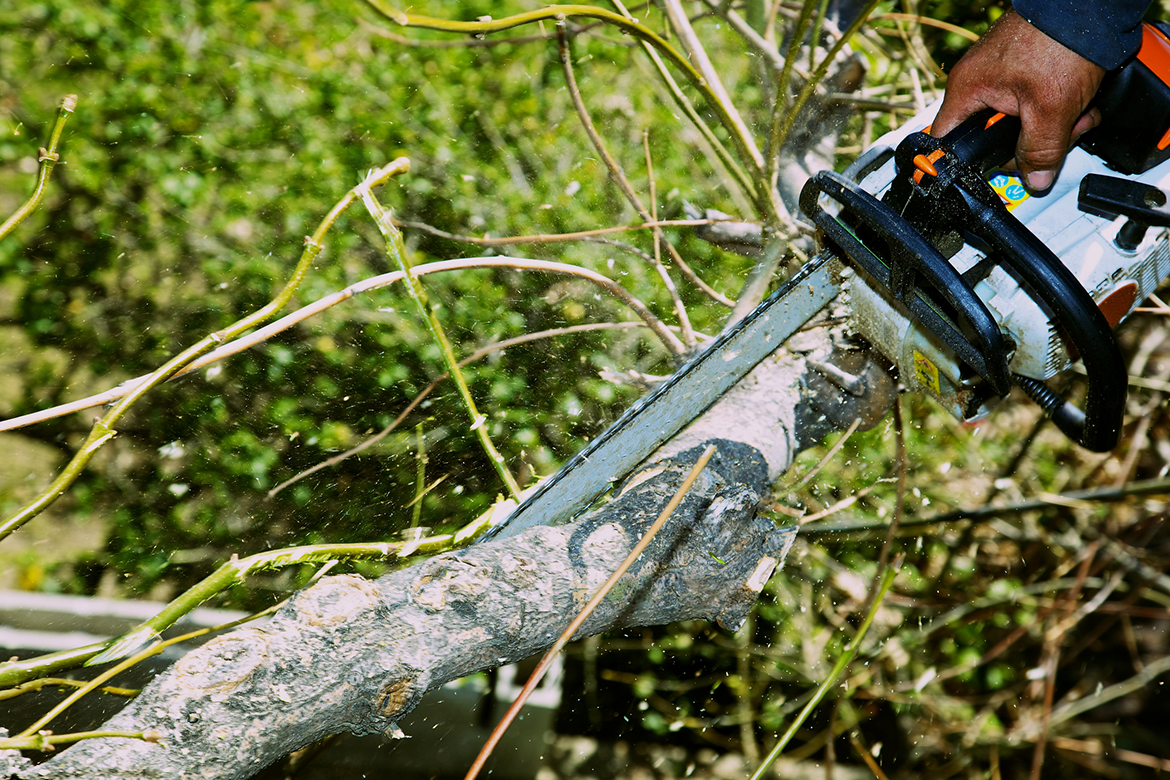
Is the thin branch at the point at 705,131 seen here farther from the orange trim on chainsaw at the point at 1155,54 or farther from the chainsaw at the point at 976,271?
the orange trim on chainsaw at the point at 1155,54

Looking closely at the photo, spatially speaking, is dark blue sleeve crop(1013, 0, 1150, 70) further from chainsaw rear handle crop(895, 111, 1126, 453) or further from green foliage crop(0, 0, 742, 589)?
green foliage crop(0, 0, 742, 589)

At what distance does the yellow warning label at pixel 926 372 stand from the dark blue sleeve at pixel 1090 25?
546mm

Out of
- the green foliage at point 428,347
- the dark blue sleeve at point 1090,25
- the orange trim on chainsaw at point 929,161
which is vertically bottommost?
the green foliage at point 428,347

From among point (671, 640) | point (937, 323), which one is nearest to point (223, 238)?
point (671, 640)

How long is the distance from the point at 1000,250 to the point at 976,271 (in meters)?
0.09

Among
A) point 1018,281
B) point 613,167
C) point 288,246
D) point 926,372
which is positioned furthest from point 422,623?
point 288,246

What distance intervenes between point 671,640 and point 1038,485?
179 cm

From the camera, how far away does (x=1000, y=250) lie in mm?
1140

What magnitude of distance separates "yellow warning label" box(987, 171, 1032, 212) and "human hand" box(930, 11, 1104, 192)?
3 centimetres

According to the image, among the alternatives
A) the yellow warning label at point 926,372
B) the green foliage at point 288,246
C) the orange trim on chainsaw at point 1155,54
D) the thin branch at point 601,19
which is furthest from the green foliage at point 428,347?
the orange trim on chainsaw at point 1155,54

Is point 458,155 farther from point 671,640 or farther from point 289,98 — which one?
point 671,640

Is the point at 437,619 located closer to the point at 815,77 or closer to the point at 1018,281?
the point at 1018,281

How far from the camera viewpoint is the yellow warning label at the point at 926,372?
4.28 feet

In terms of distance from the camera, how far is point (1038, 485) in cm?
311
